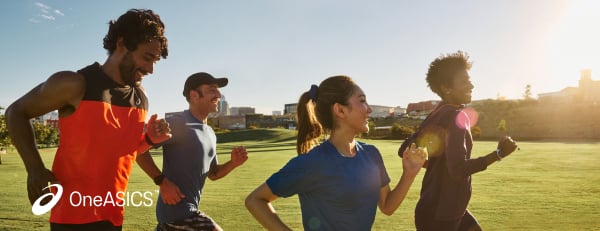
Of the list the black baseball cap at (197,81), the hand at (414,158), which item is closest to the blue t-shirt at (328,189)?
the hand at (414,158)

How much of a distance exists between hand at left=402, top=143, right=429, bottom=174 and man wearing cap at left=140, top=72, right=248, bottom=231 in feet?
7.30

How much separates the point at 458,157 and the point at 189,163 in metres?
2.53

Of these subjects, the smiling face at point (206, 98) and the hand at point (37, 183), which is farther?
the smiling face at point (206, 98)

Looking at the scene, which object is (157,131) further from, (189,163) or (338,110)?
(338,110)

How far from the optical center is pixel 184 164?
4.28 m

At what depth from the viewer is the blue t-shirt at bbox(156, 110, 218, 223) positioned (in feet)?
13.6

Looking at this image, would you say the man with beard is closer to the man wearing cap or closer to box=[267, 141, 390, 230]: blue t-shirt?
the man wearing cap

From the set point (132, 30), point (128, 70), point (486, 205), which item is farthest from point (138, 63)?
point (486, 205)

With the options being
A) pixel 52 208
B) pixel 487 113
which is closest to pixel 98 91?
pixel 52 208

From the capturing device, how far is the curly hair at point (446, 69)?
409 cm

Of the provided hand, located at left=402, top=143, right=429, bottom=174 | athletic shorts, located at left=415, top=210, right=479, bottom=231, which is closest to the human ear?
hand, located at left=402, top=143, right=429, bottom=174

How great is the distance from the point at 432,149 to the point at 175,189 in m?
2.37

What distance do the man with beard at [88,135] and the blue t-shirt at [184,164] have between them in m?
0.87

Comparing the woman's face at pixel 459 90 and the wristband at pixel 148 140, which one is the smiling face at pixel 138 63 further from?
the woman's face at pixel 459 90
